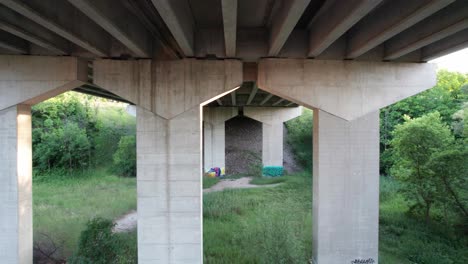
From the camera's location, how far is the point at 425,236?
36.4 ft

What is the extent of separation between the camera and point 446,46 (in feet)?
25.4

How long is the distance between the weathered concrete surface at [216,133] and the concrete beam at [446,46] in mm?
19141

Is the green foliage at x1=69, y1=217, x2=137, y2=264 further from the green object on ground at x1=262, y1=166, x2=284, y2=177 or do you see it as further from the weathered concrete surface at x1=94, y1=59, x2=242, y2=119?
the green object on ground at x1=262, y1=166, x2=284, y2=177

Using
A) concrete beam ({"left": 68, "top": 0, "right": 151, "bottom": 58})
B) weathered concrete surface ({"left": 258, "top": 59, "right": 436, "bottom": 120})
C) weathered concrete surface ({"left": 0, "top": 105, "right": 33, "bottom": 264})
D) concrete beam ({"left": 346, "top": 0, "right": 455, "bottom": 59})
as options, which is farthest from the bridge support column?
concrete beam ({"left": 346, "top": 0, "right": 455, "bottom": 59})

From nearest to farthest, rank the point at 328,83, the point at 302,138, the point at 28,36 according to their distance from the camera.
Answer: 1. the point at 28,36
2. the point at 328,83
3. the point at 302,138

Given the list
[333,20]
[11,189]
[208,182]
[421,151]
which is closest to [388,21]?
[333,20]

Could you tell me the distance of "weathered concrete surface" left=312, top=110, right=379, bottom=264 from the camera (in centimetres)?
894

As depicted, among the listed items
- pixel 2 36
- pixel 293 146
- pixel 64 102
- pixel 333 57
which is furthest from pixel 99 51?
pixel 293 146

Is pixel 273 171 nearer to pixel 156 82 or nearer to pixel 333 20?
pixel 156 82

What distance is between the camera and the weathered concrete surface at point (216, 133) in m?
26.7

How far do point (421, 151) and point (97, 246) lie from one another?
486 inches

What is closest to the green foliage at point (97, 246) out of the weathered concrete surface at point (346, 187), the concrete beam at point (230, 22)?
the weathered concrete surface at point (346, 187)

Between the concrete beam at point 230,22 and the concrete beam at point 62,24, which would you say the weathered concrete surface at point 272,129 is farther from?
the concrete beam at point 62,24

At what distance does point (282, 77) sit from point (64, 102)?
25.9 meters
